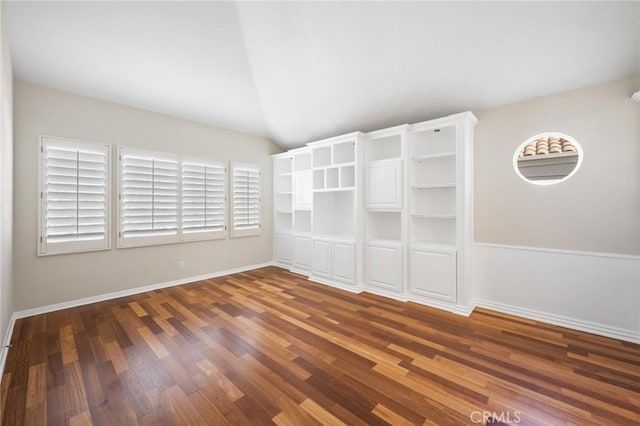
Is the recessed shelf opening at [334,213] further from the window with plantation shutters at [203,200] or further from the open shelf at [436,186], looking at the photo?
the window with plantation shutters at [203,200]

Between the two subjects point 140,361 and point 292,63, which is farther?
point 292,63

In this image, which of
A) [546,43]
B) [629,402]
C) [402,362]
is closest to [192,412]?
[402,362]

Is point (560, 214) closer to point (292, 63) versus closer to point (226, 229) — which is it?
point (292, 63)

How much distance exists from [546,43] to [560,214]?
68.8 inches

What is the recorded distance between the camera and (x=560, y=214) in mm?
2852

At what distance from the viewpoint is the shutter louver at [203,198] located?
4.24m

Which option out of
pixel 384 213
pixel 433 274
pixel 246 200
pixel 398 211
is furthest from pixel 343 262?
pixel 246 200

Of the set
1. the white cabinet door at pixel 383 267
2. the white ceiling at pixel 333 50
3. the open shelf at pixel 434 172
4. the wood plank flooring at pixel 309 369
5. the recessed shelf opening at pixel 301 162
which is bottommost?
the wood plank flooring at pixel 309 369

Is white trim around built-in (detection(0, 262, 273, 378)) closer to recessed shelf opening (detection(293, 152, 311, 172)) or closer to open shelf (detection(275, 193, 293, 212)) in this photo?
Answer: open shelf (detection(275, 193, 293, 212))

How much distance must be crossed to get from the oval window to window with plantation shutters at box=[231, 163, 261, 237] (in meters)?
4.22

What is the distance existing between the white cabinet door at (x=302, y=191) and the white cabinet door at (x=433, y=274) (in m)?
2.13

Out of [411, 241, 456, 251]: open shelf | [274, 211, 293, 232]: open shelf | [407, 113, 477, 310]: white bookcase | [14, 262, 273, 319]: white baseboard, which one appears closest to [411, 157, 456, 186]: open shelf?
[407, 113, 477, 310]: white bookcase

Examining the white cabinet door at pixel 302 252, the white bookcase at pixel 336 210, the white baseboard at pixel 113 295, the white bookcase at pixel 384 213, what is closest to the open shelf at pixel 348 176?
the white bookcase at pixel 336 210

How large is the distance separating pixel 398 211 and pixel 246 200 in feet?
9.57
